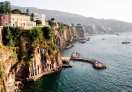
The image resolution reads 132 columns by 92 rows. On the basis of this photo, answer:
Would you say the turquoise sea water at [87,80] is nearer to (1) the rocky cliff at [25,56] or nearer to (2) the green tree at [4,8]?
(1) the rocky cliff at [25,56]

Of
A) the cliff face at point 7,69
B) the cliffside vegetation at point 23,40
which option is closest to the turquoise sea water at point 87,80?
the cliff face at point 7,69

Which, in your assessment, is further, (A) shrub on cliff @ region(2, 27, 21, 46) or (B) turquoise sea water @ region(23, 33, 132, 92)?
(A) shrub on cliff @ region(2, 27, 21, 46)

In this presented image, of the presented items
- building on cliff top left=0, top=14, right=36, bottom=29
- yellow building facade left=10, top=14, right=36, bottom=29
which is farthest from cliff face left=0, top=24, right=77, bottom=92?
yellow building facade left=10, top=14, right=36, bottom=29

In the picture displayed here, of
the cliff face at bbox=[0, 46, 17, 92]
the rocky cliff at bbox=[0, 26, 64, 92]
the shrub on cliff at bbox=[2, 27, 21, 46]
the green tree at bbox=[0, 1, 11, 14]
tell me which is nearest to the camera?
the cliff face at bbox=[0, 46, 17, 92]

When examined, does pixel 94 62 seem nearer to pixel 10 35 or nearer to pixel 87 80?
pixel 87 80

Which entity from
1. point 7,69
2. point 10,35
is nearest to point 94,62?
point 10,35

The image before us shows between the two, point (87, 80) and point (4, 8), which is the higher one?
point (4, 8)

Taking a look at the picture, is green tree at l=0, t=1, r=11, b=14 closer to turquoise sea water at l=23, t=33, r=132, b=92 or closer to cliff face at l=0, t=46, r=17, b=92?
turquoise sea water at l=23, t=33, r=132, b=92

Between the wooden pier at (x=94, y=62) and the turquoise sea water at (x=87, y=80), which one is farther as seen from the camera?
the wooden pier at (x=94, y=62)

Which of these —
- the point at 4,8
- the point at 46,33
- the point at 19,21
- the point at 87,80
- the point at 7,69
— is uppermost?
the point at 4,8
